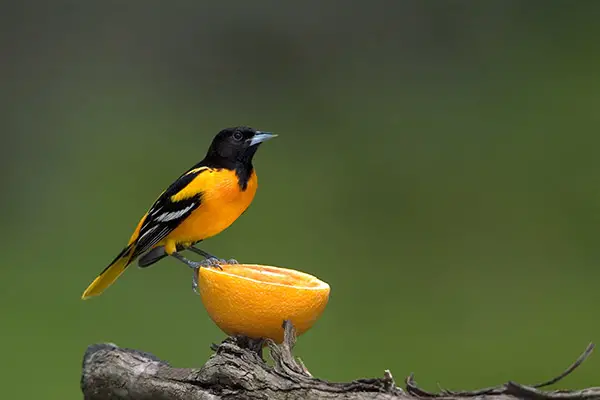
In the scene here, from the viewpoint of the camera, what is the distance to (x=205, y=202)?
200 centimetres

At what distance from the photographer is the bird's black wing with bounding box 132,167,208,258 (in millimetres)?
2018

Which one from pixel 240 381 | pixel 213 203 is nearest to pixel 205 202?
pixel 213 203

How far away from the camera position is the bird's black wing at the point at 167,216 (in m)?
2.02

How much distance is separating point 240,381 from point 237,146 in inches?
24.7

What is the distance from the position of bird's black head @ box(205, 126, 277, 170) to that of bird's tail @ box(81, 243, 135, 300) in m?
0.30

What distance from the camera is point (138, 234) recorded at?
6.84ft

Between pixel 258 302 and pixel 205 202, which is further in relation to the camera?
pixel 205 202

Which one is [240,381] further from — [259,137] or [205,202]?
[259,137]

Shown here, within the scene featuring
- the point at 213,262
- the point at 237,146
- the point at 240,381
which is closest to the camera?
the point at 240,381

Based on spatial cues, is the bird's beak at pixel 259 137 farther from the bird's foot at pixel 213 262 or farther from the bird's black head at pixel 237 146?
the bird's foot at pixel 213 262

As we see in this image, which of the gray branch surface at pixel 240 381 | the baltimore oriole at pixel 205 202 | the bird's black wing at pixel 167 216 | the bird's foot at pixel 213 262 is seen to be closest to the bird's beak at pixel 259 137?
the baltimore oriole at pixel 205 202

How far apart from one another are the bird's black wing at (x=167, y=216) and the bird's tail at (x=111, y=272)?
5 cm

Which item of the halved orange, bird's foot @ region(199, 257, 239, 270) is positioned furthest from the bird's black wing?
the halved orange

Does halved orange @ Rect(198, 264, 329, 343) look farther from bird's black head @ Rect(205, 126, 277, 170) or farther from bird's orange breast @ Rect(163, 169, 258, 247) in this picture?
bird's black head @ Rect(205, 126, 277, 170)
